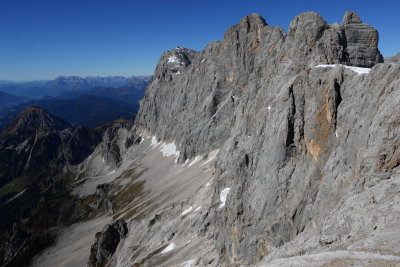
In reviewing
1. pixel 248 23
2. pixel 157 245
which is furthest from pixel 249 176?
pixel 248 23

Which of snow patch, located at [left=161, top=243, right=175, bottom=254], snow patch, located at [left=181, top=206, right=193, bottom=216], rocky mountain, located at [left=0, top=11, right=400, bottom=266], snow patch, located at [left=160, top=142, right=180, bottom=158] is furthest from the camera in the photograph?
snow patch, located at [left=160, top=142, right=180, bottom=158]

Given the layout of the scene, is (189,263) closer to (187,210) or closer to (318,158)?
(187,210)

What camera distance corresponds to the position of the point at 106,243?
97.3m

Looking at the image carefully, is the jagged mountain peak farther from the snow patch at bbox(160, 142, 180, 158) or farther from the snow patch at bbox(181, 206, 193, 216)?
the snow patch at bbox(160, 142, 180, 158)

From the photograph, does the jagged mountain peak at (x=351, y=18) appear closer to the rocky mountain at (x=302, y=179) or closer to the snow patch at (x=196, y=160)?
the rocky mountain at (x=302, y=179)

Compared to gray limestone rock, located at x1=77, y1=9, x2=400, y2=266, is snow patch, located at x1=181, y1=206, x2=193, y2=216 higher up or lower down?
lower down

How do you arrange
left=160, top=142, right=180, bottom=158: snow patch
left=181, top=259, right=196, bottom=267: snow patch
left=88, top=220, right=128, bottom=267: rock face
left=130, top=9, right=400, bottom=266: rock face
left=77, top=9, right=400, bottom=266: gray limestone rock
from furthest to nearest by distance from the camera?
left=160, top=142, right=180, bottom=158: snow patch, left=88, top=220, right=128, bottom=267: rock face, left=181, top=259, right=196, bottom=267: snow patch, left=130, top=9, right=400, bottom=266: rock face, left=77, top=9, right=400, bottom=266: gray limestone rock

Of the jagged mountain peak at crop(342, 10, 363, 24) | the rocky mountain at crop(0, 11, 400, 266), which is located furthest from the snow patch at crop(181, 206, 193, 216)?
the jagged mountain peak at crop(342, 10, 363, 24)

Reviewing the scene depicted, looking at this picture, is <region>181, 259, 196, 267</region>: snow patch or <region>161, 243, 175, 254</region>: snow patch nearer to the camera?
<region>181, 259, 196, 267</region>: snow patch

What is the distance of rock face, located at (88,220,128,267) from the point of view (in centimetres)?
9575

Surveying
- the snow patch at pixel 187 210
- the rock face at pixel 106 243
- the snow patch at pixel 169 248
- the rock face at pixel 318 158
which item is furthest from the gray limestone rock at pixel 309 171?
the rock face at pixel 106 243

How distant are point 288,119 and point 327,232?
20.6m

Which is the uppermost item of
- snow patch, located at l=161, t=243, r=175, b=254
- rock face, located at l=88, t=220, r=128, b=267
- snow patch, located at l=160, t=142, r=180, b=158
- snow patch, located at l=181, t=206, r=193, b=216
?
snow patch, located at l=160, t=142, r=180, b=158

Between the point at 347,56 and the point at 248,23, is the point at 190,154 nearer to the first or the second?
the point at 248,23
